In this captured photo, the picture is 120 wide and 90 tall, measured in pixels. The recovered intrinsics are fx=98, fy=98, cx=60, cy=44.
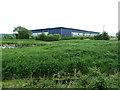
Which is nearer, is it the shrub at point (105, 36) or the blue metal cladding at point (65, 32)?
the shrub at point (105, 36)

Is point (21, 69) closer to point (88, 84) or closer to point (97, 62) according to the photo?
point (88, 84)

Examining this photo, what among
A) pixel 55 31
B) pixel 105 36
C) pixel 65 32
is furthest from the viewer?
pixel 65 32

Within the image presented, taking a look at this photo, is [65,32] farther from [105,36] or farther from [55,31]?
[105,36]

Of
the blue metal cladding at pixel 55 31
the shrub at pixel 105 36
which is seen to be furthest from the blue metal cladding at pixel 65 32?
the shrub at pixel 105 36

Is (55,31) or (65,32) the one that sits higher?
(55,31)

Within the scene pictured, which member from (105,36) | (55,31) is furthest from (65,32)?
(105,36)

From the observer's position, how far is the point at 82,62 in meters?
3.37

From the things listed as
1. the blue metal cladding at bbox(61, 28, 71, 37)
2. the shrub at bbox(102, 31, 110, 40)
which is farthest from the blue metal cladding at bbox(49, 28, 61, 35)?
the shrub at bbox(102, 31, 110, 40)

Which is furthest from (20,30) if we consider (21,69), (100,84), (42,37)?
(100,84)

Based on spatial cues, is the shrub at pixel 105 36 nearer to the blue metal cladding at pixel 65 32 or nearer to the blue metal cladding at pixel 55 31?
the blue metal cladding at pixel 65 32

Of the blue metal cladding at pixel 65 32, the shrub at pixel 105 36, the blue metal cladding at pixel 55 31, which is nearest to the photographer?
the shrub at pixel 105 36

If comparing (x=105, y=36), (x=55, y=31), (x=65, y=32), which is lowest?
(x=105, y=36)

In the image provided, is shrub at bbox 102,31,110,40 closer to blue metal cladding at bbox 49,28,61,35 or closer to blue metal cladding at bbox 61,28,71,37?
blue metal cladding at bbox 61,28,71,37

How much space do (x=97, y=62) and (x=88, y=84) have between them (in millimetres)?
1766
